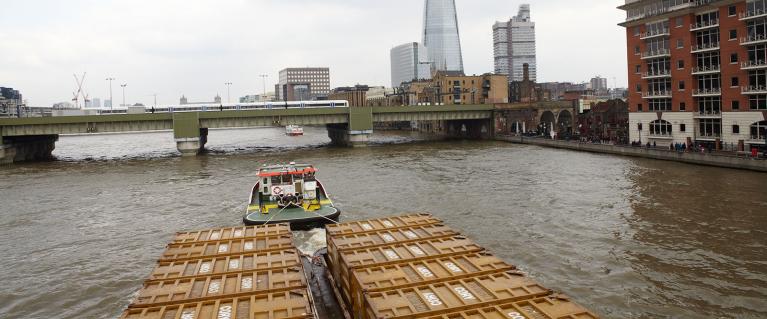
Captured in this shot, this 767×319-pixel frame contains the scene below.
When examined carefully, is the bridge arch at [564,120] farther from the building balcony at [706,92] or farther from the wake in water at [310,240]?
the wake in water at [310,240]

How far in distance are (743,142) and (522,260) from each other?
173 feet

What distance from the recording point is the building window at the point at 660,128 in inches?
3069

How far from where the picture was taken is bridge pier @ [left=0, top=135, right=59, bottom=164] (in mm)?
88125

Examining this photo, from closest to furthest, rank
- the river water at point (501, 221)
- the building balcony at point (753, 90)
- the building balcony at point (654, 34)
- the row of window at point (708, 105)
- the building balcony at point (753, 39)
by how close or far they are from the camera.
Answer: the river water at point (501, 221)
the building balcony at point (753, 39)
the building balcony at point (753, 90)
the row of window at point (708, 105)
the building balcony at point (654, 34)

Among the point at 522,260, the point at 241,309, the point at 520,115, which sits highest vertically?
the point at 520,115

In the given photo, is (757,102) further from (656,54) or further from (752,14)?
(656,54)

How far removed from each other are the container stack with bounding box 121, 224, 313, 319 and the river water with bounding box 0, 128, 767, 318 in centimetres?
499

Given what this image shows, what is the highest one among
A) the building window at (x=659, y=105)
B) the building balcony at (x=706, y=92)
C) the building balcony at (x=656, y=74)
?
the building balcony at (x=656, y=74)

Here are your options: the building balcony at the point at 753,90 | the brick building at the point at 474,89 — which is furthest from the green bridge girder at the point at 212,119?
the building balcony at the point at 753,90

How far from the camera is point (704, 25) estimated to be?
70.9m

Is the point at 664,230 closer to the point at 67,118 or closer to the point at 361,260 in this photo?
the point at 361,260

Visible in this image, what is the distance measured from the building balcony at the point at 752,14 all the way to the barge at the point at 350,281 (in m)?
57.7

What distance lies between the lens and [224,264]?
19.5 m

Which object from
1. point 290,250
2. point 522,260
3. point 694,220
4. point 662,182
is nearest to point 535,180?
point 662,182
